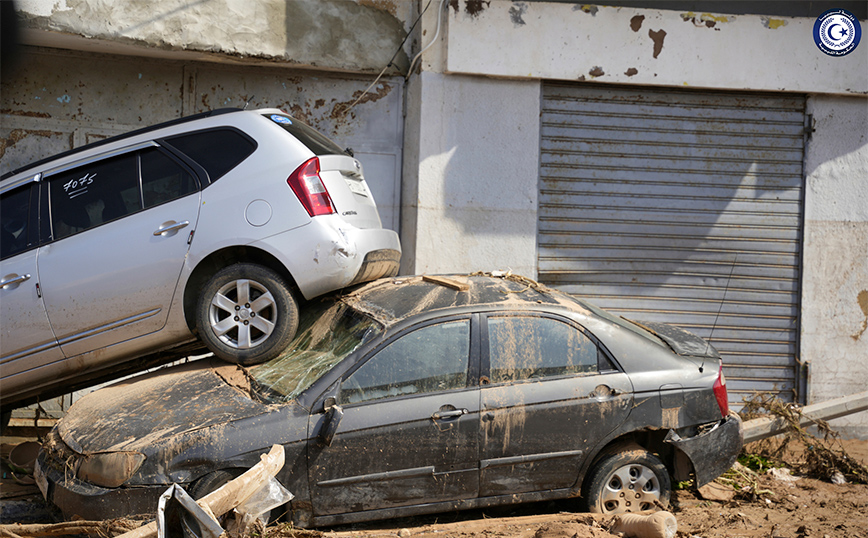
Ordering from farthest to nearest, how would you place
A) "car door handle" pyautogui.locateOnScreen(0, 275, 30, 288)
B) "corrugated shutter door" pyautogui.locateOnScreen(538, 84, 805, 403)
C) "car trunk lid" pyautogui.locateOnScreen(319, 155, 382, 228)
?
"corrugated shutter door" pyautogui.locateOnScreen(538, 84, 805, 403) < "car trunk lid" pyautogui.locateOnScreen(319, 155, 382, 228) < "car door handle" pyautogui.locateOnScreen(0, 275, 30, 288)

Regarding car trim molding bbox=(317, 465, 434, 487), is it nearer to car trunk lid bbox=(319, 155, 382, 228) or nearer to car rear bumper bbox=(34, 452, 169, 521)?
car rear bumper bbox=(34, 452, 169, 521)

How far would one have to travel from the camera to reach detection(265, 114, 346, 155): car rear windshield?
478 centimetres

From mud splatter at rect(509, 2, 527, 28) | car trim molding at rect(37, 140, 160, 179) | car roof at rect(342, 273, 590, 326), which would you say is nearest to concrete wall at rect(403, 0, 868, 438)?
mud splatter at rect(509, 2, 527, 28)

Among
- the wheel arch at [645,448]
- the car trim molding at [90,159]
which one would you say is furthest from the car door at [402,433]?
the car trim molding at [90,159]

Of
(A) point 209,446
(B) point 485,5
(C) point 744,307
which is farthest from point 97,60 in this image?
(C) point 744,307

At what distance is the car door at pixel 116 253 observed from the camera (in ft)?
14.9

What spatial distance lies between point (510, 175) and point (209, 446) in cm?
472

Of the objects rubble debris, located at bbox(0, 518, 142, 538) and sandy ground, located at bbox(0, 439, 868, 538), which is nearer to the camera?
rubble debris, located at bbox(0, 518, 142, 538)

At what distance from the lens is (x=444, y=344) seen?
4.05 m

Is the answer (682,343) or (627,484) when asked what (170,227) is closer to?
(627,484)

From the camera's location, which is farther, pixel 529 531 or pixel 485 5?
pixel 485 5

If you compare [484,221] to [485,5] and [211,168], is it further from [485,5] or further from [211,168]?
[211,168]

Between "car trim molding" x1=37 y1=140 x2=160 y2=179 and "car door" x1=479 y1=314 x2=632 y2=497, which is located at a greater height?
"car trim molding" x1=37 y1=140 x2=160 y2=179

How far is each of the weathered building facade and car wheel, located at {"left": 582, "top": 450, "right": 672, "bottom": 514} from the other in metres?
3.42
